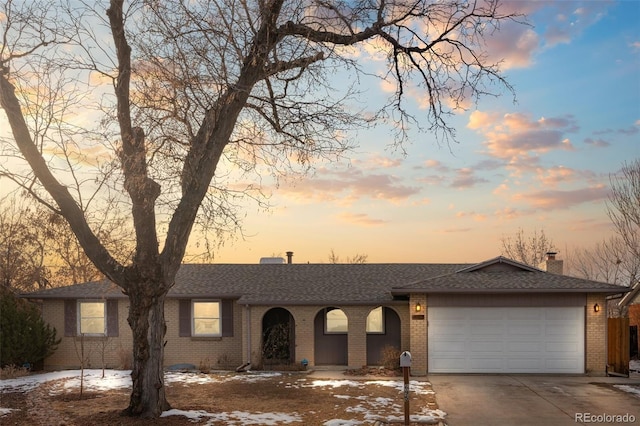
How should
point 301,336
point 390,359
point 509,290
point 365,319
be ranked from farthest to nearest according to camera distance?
1. point 301,336
2. point 365,319
3. point 390,359
4. point 509,290

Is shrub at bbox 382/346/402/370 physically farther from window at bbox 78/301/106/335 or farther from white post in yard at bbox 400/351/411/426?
window at bbox 78/301/106/335

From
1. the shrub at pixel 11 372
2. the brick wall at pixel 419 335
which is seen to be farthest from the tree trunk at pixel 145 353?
the brick wall at pixel 419 335

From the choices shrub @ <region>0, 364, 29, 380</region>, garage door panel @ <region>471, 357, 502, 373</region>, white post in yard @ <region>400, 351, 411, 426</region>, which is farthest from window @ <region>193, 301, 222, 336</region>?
white post in yard @ <region>400, 351, 411, 426</region>

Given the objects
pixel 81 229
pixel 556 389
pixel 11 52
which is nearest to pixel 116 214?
pixel 81 229

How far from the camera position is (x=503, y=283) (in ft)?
64.7

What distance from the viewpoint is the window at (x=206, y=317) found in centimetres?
2208

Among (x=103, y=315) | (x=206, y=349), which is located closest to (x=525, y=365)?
(x=206, y=349)

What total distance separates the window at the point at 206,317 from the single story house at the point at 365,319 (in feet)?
0.12

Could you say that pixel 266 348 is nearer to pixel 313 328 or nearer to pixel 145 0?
pixel 313 328

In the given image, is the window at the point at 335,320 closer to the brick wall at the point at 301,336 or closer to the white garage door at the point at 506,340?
the brick wall at the point at 301,336

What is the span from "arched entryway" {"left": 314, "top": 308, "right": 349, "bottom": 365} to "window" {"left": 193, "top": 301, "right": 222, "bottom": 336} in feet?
12.4

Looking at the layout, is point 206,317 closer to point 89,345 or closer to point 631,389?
point 89,345

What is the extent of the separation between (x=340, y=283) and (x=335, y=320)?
1659mm

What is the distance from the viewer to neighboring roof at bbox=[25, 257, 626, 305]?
19.5m
